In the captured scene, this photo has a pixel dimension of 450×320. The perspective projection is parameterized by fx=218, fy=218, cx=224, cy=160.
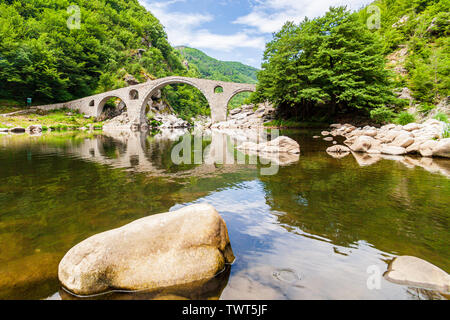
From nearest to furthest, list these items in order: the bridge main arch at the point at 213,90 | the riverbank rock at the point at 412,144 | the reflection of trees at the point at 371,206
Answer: the reflection of trees at the point at 371,206 < the riverbank rock at the point at 412,144 < the bridge main arch at the point at 213,90

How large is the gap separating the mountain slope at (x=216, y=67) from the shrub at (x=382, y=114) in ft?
321

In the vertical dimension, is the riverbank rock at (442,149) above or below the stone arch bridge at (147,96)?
below

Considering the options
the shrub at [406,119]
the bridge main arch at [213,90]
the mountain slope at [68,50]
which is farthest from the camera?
the bridge main arch at [213,90]

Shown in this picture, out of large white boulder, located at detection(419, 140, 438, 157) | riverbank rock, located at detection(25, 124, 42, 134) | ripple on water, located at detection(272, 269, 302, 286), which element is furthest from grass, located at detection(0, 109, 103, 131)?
large white boulder, located at detection(419, 140, 438, 157)

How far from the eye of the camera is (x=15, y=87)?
3644 cm

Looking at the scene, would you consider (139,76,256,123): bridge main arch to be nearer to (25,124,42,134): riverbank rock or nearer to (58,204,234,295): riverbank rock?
(25,124,42,134): riverbank rock

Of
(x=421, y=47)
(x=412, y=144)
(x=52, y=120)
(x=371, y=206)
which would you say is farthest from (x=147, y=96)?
(x=371, y=206)

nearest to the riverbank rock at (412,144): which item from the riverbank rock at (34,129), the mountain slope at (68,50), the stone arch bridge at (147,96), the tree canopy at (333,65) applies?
the tree canopy at (333,65)

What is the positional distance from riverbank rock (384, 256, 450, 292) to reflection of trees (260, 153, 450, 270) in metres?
0.41

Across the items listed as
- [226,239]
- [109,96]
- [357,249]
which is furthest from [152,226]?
[109,96]

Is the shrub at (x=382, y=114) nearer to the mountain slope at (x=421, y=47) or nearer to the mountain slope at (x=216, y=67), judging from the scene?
the mountain slope at (x=421, y=47)

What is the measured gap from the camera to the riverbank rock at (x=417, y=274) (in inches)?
75.9

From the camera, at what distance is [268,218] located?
137 inches
